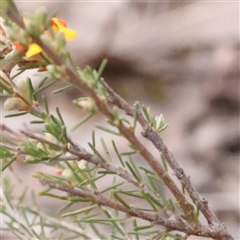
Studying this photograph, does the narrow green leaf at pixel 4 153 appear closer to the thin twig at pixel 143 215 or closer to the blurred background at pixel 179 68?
the thin twig at pixel 143 215

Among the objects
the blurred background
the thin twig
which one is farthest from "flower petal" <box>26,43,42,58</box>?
the blurred background

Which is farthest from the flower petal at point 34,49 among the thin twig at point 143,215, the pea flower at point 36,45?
the thin twig at point 143,215

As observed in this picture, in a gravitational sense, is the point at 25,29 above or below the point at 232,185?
below

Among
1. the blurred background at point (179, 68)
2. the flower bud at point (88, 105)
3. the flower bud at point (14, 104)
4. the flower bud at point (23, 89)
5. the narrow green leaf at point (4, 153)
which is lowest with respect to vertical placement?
the narrow green leaf at point (4, 153)

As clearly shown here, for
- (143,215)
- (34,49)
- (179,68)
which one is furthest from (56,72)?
(179,68)

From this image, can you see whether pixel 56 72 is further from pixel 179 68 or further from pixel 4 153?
pixel 179 68

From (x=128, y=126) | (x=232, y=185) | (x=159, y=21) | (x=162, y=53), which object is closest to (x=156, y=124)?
(x=128, y=126)

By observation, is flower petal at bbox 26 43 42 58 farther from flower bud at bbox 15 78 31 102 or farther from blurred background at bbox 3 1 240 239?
blurred background at bbox 3 1 240 239

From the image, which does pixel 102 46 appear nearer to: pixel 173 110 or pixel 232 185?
pixel 173 110
